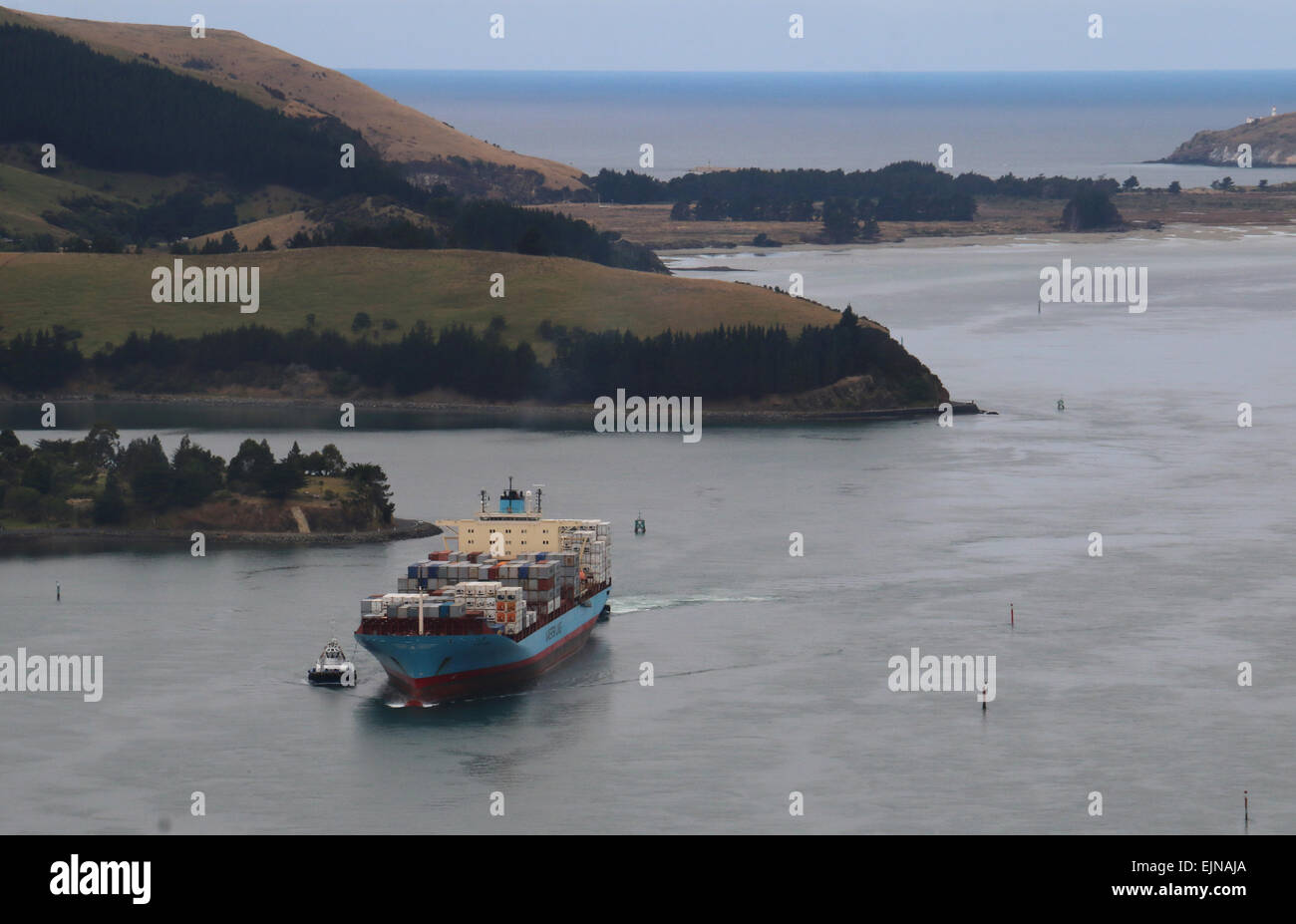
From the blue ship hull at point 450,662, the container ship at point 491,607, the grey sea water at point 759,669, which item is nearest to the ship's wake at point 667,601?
the grey sea water at point 759,669

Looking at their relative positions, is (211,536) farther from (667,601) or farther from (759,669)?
(759,669)

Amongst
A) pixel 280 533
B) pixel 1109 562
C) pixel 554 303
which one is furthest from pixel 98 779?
pixel 554 303

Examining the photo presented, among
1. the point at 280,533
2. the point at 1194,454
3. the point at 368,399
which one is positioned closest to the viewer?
the point at 280,533

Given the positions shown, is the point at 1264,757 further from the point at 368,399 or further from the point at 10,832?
the point at 368,399

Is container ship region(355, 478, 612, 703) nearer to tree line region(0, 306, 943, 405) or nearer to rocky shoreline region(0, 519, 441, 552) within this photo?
rocky shoreline region(0, 519, 441, 552)

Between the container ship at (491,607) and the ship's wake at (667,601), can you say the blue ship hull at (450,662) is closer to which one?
the container ship at (491,607)

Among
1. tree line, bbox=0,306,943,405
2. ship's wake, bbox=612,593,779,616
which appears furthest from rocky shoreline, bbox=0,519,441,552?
tree line, bbox=0,306,943,405
